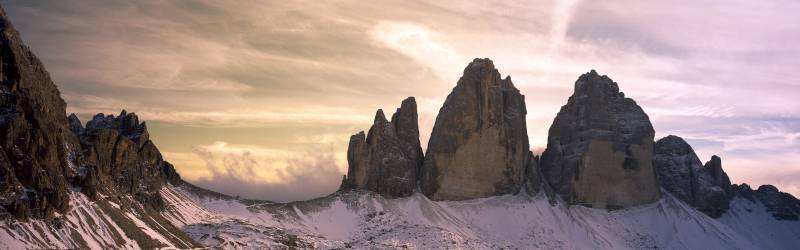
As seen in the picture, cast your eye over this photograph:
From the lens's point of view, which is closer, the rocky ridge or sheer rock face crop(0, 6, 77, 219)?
sheer rock face crop(0, 6, 77, 219)

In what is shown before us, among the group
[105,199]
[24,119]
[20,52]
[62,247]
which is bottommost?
[62,247]

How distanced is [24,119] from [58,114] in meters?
13.4

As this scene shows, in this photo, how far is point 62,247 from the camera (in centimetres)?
10638

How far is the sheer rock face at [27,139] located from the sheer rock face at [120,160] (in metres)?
8.91

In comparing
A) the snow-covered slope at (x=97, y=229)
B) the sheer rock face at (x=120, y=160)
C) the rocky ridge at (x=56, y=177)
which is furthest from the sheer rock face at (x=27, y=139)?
the sheer rock face at (x=120, y=160)

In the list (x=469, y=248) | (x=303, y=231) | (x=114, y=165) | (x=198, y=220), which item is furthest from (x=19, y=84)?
(x=469, y=248)

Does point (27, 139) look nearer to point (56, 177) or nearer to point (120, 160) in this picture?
point (56, 177)

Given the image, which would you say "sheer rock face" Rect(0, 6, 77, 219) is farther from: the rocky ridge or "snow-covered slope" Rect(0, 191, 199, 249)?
"snow-covered slope" Rect(0, 191, 199, 249)

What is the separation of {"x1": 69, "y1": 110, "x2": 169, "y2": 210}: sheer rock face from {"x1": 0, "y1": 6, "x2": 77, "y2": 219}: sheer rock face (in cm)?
891

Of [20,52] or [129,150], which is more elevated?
[20,52]

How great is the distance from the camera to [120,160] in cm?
14688

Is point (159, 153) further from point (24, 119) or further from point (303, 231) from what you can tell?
point (24, 119)

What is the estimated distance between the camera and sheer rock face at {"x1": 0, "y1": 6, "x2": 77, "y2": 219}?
10719cm

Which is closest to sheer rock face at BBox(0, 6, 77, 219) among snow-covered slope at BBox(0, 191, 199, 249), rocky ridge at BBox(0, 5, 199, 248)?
rocky ridge at BBox(0, 5, 199, 248)
